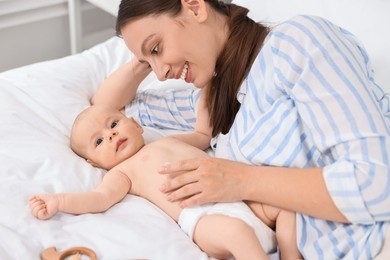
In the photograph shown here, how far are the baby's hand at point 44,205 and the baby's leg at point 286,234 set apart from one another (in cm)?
44

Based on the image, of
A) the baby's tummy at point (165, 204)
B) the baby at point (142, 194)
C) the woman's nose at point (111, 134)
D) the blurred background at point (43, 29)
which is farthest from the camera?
the blurred background at point (43, 29)

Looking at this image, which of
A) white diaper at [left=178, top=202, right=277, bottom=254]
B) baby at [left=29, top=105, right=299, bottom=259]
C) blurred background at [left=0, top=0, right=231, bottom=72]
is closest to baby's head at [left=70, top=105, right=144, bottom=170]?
baby at [left=29, top=105, right=299, bottom=259]

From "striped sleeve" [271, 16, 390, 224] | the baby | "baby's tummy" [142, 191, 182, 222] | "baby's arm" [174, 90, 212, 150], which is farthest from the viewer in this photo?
"baby's arm" [174, 90, 212, 150]

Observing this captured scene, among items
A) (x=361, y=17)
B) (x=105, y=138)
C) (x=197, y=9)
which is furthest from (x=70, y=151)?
(x=361, y=17)

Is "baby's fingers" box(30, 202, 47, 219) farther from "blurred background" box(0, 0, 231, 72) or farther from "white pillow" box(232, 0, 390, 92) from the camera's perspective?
"blurred background" box(0, 0, 231, 72)

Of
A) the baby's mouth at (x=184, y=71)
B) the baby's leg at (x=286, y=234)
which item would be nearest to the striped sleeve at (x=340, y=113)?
the baby's leg at (x=286, y=234)

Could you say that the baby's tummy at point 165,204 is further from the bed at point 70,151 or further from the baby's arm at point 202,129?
the baby's arm at point 202,129

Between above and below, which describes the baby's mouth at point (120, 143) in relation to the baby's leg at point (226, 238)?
below

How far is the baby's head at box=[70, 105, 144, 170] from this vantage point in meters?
1.35

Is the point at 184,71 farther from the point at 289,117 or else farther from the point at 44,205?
the point at 44,205

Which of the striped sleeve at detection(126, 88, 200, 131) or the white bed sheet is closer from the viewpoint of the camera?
the white bed sheet

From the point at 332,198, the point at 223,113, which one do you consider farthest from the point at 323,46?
the point at 223,113

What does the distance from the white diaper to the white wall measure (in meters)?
1.46

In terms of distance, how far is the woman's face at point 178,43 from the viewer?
1226mm
